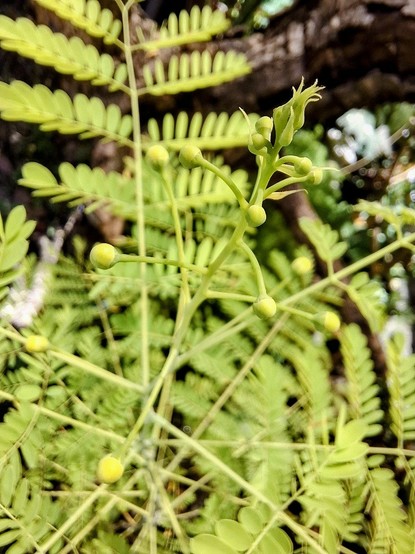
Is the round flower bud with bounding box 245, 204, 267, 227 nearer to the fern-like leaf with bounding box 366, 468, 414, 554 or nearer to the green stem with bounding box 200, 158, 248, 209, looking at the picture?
the green stem with bounding box 200, 158, 248, 209

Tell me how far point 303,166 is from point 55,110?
418 millimetres

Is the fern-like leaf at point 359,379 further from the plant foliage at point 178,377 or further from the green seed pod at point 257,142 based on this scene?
the green seed pod at point 257,142

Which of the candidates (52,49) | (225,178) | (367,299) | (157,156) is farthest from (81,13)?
(367,299)

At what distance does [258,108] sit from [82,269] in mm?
537

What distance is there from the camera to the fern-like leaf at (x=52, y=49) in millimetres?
669

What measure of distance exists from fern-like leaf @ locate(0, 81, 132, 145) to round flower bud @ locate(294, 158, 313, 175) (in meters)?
0.39

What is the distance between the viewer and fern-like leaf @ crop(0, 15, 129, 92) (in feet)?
2.19

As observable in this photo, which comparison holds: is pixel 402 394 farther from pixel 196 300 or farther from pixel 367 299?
pixel 196 300

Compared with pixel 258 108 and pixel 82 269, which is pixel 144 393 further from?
pixel 258 108

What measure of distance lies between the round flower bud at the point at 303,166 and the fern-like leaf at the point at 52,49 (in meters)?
0.44

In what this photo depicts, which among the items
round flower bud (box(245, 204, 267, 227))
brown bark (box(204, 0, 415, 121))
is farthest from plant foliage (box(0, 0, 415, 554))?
brown bark (box(204, 0, 415, 121))

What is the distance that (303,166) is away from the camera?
1.44 ft

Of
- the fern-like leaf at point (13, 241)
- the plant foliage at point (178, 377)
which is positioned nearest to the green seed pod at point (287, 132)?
the plant foliage at point (178, 377)

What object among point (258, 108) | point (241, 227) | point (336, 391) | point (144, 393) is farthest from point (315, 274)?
point (241, 227)
